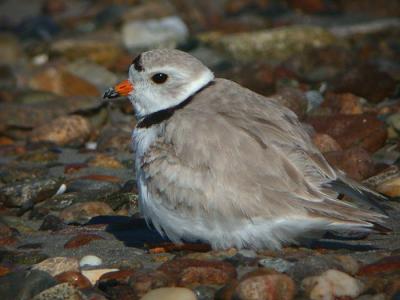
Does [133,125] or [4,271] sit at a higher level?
[4,271]

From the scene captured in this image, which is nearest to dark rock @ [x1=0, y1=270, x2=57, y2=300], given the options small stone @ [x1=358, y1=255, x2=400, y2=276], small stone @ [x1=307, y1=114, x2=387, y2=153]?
small stone @ [x1=358, y1=255, x2=400, y2=276]

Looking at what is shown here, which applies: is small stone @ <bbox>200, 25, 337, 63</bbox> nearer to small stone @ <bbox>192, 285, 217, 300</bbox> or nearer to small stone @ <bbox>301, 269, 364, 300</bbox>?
small stone @ <bbox>192, 285, 217, 300</bbox>

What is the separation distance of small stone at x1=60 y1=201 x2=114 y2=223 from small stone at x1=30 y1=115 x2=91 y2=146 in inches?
67.9

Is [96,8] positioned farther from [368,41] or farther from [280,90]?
[280,90]

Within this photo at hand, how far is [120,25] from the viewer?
11625 mm

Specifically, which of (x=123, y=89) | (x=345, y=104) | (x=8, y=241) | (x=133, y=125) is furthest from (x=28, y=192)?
(x=345, y=104)

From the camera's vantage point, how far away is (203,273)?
4555mm

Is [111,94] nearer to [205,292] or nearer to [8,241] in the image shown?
[8,241]

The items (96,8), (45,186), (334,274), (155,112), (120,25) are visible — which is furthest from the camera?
(96,8)

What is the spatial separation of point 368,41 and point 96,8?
398 centimetres

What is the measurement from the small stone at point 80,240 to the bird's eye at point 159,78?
0.95 metres

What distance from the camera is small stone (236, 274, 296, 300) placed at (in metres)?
4.27

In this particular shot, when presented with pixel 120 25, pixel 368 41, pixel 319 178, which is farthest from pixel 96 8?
pixel 319 178

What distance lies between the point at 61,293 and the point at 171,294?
51 centimetres
